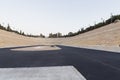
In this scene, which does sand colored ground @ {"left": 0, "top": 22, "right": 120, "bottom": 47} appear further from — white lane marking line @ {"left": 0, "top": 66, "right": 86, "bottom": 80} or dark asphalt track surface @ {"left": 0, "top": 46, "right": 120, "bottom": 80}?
→ white lane marking line @ {"left": 0, "top": 66, "right": 86, "bottom": 80}

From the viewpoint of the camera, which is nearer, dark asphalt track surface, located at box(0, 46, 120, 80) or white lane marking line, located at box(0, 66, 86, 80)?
white lane marking line, located at box(0, 66, 86, 80)

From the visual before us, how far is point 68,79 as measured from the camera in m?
10.6

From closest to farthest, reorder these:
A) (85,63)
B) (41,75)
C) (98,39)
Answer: (41,75) < (85,63) < (98,39)

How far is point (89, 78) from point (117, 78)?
3.83 feet

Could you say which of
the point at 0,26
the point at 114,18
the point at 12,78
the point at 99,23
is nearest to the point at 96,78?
the point at 12,78

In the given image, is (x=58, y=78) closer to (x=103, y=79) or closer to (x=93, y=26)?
(x=103, y=79)

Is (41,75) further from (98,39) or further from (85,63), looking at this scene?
(98,39)

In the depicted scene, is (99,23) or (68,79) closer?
(68,79)

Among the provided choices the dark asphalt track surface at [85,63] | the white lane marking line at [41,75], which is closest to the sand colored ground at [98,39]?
the dark asphalt track surface at [85,63]

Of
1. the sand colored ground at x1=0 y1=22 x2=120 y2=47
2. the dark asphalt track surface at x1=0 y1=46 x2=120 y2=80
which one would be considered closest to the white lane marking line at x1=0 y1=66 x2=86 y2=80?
the dark asphalt track surface at x1=0 y1=46 x2=120 y2=80

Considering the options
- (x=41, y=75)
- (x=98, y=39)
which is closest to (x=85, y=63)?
(x=41, y=75)

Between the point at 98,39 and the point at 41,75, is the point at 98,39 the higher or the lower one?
the higher one

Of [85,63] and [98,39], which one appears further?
[98,39]

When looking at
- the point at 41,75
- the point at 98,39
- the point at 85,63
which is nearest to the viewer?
the point at 41,75
